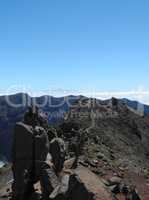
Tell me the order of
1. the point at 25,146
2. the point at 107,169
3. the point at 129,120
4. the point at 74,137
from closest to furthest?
1. the point at 25,146
2. the point at 107,169
3. the point at 74,137
4. the point at 129,120

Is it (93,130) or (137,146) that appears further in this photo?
(137,146)

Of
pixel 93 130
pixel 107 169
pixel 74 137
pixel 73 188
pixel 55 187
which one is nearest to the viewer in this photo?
pixel 73 188

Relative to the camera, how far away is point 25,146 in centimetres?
2858

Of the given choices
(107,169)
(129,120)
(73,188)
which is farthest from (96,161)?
(129,120)

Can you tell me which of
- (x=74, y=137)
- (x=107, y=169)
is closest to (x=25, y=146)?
(x=107, y=169)

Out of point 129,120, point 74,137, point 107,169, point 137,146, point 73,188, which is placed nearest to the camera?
point 73,188

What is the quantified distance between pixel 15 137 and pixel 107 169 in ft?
48.9

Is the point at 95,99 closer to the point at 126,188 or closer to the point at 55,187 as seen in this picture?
the point at 126,188

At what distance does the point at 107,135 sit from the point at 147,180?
22.4m

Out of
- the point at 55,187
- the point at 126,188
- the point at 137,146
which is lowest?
the point at 137,146

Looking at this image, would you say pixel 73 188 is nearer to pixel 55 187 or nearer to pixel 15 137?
pixel 55 187

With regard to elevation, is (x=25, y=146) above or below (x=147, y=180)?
above

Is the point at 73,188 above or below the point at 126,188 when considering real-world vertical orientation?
above

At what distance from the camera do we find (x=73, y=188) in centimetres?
2134
